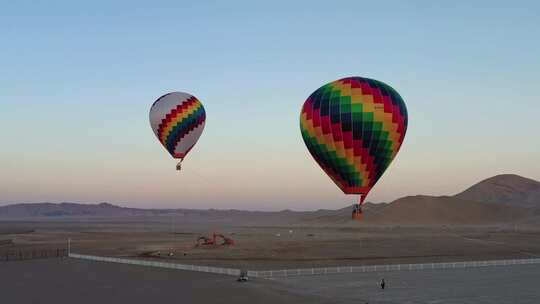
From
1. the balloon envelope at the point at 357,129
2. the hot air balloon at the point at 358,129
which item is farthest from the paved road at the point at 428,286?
the balloon envelope at the point at 357,129

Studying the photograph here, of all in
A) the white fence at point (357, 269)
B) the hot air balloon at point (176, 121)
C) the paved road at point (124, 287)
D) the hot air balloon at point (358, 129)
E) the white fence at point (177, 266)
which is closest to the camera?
the paved road at point (124, 287)

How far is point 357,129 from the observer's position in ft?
179

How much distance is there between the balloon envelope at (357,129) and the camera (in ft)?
180

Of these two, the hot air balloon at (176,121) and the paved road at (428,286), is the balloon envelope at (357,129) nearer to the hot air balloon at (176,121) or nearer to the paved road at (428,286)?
the paved road at (428,286)

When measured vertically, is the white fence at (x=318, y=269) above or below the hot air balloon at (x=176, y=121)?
below

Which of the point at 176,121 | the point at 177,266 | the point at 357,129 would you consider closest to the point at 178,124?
the point at 176,121

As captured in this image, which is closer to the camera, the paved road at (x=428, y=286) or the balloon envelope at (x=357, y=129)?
the paved road at (x=428, y=286)

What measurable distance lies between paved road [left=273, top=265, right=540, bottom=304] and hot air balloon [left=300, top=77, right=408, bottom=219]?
8.22 m

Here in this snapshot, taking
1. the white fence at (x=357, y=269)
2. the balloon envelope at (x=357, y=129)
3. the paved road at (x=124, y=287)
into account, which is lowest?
the paved road at (x=124, y=287)

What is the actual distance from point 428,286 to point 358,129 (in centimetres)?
1578

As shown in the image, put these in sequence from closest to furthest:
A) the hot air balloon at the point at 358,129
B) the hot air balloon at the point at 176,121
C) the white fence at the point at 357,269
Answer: the white fence at the point at 357,269 → the hot air balloon at the point at 358,129 → the hot air balloon at the point at 176,121

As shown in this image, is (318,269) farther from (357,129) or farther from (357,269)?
(357,129)

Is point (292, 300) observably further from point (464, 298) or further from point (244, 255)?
point (244, 255)

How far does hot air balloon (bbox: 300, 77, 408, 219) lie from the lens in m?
54.8
